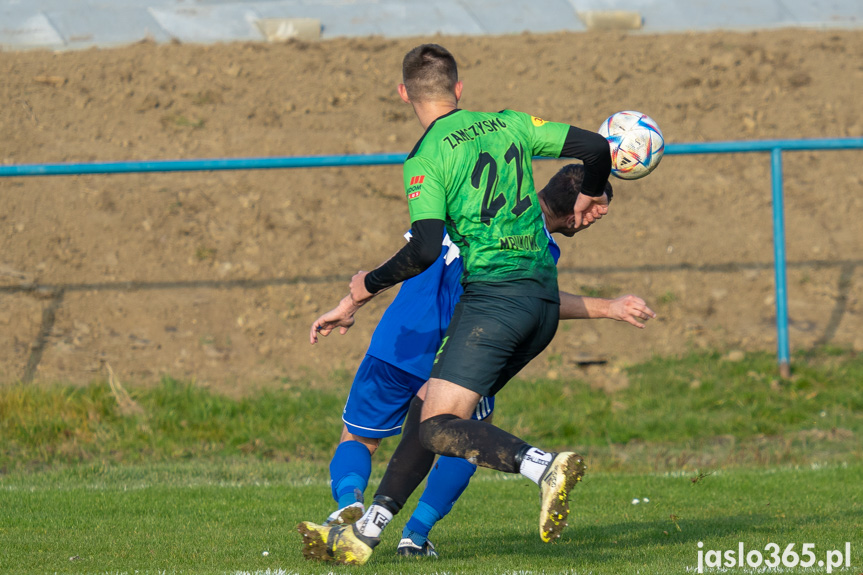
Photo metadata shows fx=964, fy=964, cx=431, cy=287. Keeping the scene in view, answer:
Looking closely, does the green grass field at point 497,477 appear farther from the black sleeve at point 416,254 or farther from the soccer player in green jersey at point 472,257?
the black sleeve at point 416,254

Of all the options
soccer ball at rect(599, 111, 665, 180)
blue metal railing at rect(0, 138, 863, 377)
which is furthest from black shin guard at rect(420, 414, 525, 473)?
blue metal railing at rect(0, 138, 863, 377)

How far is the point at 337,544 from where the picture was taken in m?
3.71

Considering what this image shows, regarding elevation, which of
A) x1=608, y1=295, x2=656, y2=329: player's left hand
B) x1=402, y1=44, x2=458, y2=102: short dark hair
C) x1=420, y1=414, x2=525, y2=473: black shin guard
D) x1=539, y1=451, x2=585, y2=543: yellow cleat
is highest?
x1=402, y1=44, x2=458, y2=102: short dark hair

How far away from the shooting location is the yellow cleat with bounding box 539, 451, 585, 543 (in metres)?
3.30

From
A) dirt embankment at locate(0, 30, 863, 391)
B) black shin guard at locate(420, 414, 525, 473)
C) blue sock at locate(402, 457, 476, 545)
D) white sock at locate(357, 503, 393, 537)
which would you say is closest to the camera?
black shin guard at locate(420, 414, 525, 473)

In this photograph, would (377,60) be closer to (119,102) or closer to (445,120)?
(119,102)

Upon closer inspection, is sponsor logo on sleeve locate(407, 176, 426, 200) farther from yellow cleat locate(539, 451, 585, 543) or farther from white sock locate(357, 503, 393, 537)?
white sock locate(357, 503, 393, 537)

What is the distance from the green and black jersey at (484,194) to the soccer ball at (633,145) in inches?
32.4

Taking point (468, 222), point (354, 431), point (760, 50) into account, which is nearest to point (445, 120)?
point (468, 222)

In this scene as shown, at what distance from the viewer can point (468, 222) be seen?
371 cm

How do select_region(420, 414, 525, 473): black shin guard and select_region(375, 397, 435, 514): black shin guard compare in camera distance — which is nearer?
select_region(420, 414, 525, 473): black shin guard

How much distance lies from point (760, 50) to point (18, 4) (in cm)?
1005

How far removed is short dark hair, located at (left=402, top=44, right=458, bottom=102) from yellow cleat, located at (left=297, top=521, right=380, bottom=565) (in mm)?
1734

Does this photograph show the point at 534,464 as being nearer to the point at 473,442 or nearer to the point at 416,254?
the point at 473,442
